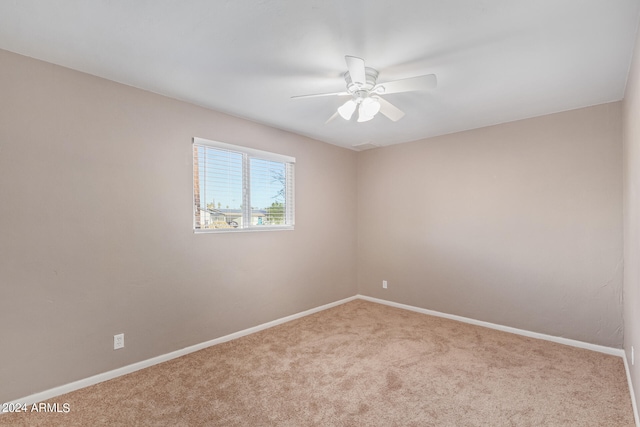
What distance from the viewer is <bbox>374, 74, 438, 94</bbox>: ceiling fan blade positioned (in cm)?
198

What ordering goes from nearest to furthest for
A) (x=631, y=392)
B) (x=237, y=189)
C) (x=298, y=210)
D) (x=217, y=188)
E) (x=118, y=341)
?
(x=631, y=392) → (x=118, y=341) → (x=217, y=188) → (x=237, y=189) → (x=298, y=210)

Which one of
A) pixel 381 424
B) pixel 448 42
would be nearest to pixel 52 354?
pixel 381 424

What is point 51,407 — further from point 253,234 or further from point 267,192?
point 267,192

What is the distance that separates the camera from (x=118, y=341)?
2.50 meters

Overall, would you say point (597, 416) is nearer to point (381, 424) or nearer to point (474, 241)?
point (381, 424)

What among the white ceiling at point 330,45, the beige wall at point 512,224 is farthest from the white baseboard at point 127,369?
the white ceiling at point 330,45

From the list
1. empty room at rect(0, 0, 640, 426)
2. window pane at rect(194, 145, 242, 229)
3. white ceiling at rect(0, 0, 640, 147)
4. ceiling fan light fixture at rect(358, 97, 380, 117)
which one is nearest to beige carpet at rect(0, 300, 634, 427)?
empty room at rect(0, 0, 640, 426)

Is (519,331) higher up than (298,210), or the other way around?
(298,210)

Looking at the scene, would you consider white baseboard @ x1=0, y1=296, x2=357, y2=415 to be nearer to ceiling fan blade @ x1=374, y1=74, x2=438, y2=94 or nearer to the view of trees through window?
the view of trees through window

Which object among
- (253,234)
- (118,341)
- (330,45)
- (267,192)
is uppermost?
(330,45)

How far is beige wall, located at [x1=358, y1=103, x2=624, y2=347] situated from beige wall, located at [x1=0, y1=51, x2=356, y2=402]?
2066mm

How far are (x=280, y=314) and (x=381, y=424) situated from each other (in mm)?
2049

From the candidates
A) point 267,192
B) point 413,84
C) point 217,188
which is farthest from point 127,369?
point 413,84

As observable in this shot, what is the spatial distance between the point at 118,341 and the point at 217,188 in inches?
62.5
